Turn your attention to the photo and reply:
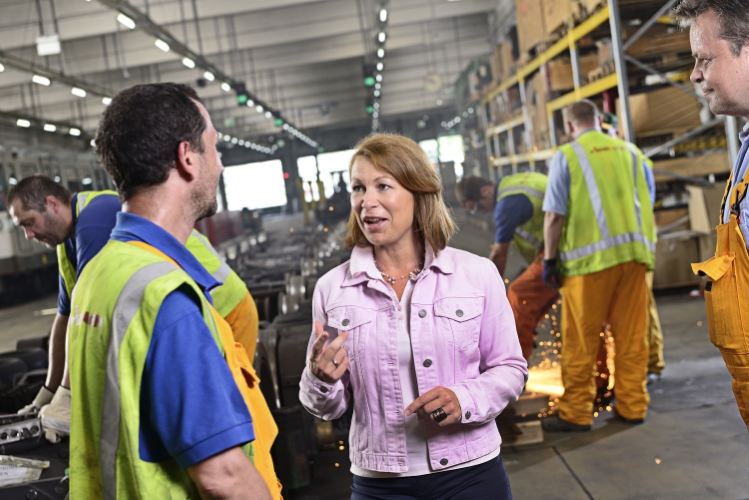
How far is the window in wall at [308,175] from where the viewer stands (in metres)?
7.57

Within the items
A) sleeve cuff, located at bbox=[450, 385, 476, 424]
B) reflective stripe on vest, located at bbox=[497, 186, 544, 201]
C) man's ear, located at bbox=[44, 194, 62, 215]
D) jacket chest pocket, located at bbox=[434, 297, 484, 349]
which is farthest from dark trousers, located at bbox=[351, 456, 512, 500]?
reflective stripe on vest, located at bbox=[497, 186, 544, 201]

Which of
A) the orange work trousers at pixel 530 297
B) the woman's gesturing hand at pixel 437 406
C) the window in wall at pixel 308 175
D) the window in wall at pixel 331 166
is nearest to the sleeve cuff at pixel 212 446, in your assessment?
the woman's gesturing hand at pixel 437 406

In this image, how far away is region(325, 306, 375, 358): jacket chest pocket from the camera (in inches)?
80.0

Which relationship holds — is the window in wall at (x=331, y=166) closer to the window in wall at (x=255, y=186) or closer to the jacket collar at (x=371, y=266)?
the window in wall at (x=255, y=186)

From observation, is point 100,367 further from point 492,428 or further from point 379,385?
point 492,428

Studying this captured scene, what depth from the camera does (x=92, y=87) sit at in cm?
1606

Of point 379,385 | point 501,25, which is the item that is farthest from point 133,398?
point 501,25

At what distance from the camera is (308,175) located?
7648 mm

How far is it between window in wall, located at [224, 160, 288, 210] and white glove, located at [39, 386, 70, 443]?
4.92 m

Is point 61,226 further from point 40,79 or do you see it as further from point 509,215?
point 40,79

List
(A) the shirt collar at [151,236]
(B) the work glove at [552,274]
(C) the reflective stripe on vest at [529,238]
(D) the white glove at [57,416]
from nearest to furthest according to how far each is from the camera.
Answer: (A) the shirt collar at [151,236], (D) the white glove at [57,416], (B) the work glove at [552,274], (C) the reflective stripe on vest at [529,238]

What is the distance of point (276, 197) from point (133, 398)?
6842mm

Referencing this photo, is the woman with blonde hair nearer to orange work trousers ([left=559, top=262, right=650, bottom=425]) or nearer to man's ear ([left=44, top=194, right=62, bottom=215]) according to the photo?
man's ear ([left=44, top=194, right=62, bottom=215])

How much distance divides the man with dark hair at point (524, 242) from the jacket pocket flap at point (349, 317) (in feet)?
10.0
